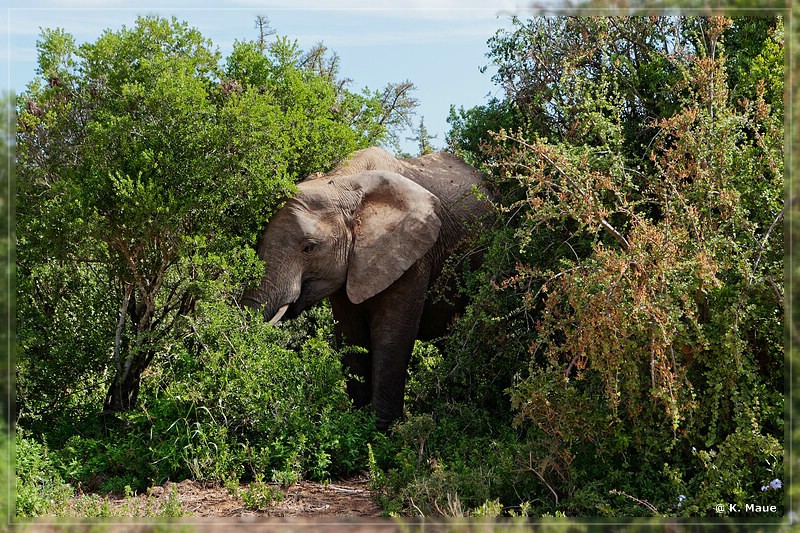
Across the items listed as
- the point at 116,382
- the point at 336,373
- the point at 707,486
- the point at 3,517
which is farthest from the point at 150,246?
the point at 707,486

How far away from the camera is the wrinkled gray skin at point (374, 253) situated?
8.77 meters

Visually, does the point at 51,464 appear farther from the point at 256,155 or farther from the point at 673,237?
the point at 673,237

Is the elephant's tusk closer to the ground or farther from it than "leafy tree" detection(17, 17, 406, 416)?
closer to the ground

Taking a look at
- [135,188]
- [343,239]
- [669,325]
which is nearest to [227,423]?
[135,188]

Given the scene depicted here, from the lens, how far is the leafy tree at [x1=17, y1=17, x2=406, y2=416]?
25.5 ft

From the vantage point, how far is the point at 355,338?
10461 millimetres

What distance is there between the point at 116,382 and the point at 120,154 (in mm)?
2141

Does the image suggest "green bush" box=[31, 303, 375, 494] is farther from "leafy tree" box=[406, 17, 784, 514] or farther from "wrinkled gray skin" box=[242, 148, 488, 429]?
"leafy tree" box=[406, 17, 784, 514]

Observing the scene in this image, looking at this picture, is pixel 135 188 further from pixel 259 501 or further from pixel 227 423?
pixel 259 501

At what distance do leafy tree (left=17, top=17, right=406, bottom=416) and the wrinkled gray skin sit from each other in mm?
352

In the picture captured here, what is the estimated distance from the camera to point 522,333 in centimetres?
817

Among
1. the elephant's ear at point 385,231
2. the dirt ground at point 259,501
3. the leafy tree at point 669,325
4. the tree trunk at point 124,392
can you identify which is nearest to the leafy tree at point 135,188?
the tree trunk at point 124,392

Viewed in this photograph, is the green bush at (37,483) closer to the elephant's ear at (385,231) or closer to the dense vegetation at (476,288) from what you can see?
the dense vegetation at (476,288)

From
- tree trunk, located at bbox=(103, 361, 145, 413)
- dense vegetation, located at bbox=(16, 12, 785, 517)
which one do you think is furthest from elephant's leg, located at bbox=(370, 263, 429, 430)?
tree trunk, located at bbox=(103, 361, 145, 413)
